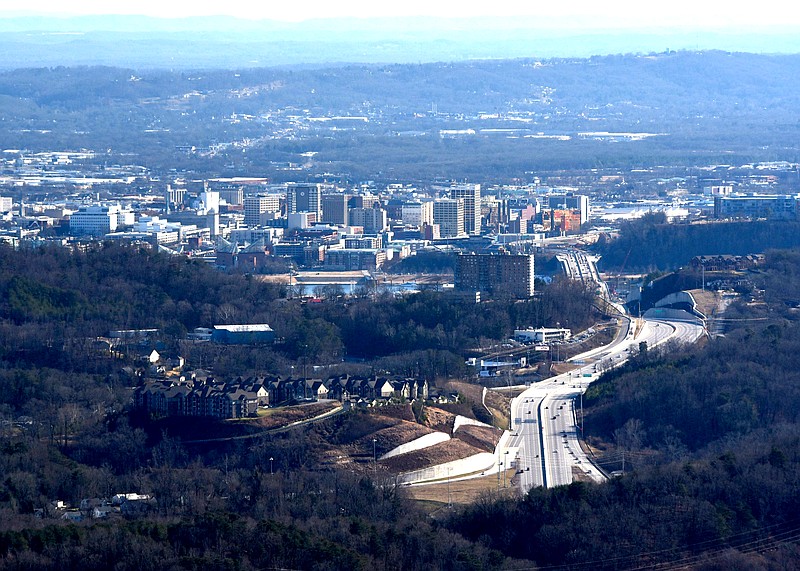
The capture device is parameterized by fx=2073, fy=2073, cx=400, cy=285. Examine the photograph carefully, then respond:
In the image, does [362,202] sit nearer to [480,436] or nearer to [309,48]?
[480,436]

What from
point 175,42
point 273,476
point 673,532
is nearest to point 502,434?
point 273,476

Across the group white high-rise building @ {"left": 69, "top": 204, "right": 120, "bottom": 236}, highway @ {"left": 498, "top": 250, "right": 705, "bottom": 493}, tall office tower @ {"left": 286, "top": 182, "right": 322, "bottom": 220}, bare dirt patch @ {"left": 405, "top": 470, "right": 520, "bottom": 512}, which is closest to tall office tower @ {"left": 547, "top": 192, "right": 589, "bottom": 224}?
tall office tower @ {"left": 286, "top": 182, "right": 322, "bottom": 220}

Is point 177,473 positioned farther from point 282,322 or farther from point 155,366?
point 282,322

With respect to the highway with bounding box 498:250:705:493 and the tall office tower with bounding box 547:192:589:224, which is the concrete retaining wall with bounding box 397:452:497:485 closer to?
the highway with bounding box 498:250:705:493

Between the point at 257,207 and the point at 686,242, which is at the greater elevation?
the point at 686,242

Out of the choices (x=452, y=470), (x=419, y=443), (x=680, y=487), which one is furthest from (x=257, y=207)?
(x=680, y=487)

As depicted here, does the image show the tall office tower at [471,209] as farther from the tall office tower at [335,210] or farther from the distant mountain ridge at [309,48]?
the distant mountain ridge at [309,48]

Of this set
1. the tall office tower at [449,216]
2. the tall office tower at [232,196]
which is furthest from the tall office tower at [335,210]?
the tall office tower at [232,196]
